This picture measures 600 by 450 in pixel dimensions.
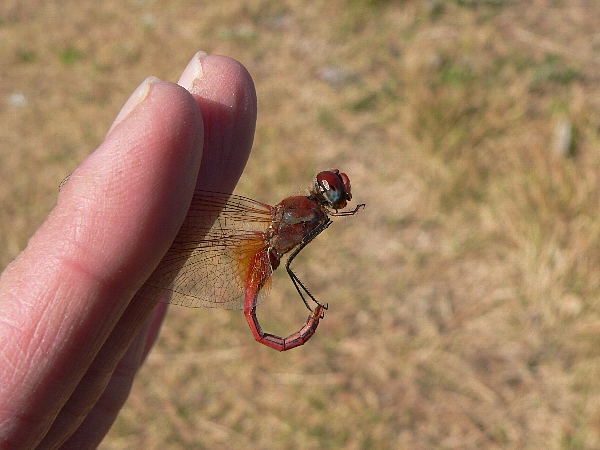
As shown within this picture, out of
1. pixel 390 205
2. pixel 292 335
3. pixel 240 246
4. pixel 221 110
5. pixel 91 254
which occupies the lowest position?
pixel 390 205

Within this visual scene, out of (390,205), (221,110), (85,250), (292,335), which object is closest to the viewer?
(85,250)

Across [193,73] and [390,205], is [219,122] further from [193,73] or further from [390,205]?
[390,205]

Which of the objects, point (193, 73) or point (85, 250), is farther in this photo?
point (193, 73)

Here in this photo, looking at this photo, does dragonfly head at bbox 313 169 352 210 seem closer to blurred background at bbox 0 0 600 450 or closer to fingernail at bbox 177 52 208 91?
fingernail at bbox 177 52 208 91

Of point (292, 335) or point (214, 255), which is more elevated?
point (214, 255)

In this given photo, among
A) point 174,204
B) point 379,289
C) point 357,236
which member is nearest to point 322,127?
point 357,236

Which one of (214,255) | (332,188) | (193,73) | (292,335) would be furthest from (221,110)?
(292,335)

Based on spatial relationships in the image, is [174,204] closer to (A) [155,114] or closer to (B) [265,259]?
(A) [155,114]

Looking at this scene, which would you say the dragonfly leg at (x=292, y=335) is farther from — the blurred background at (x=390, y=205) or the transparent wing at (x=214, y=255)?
the blurred background at (x=390, y=205)
